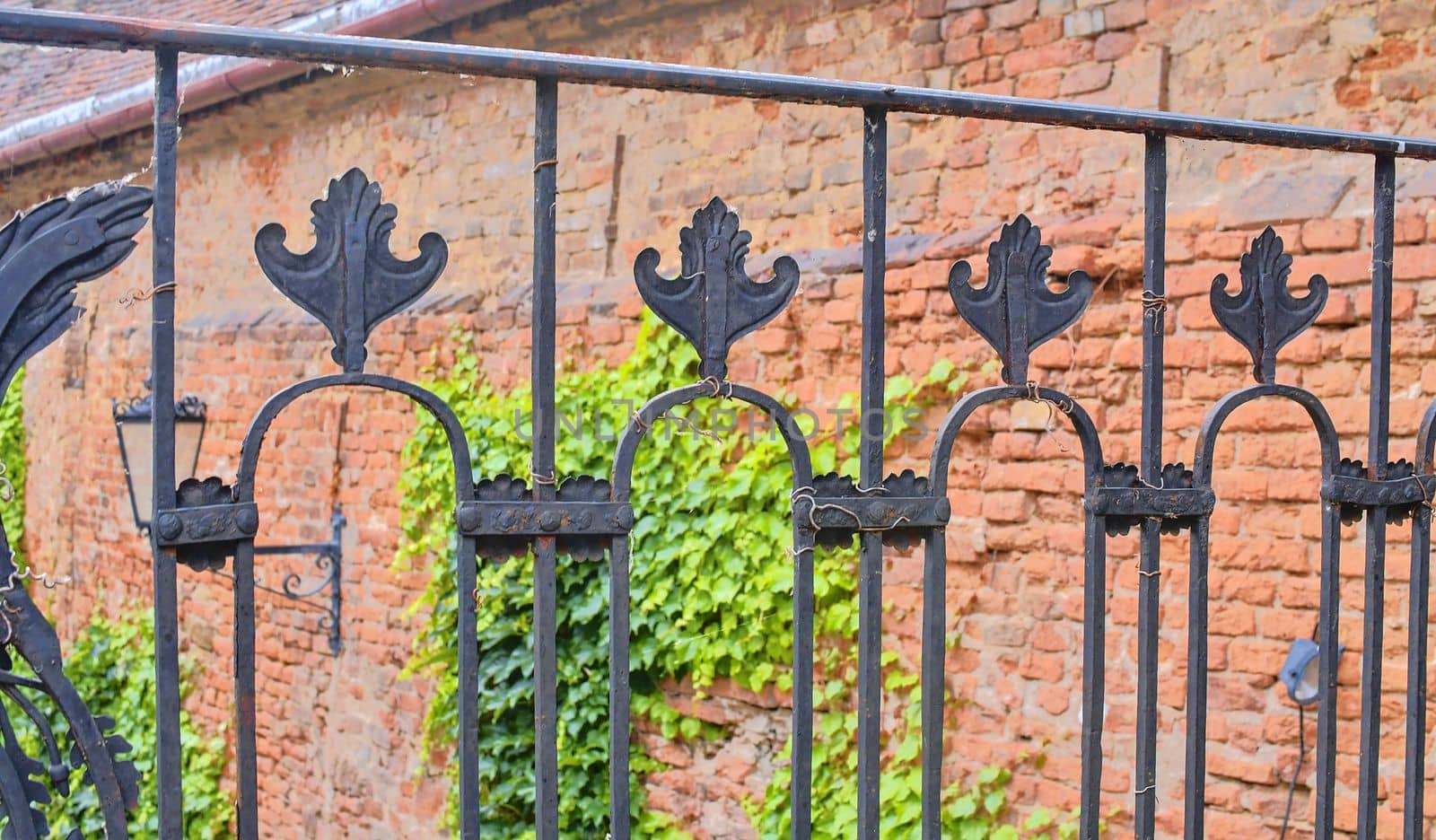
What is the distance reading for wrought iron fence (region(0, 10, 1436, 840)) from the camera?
3.38ft

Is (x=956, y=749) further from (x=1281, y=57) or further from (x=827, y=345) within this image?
(x=1281, y=57)

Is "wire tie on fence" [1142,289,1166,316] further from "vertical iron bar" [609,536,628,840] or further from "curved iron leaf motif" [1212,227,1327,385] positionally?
"vertical iron bar" [609,536,628,840]

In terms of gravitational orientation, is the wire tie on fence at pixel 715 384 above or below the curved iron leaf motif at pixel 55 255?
below

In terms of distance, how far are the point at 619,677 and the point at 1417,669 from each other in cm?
117

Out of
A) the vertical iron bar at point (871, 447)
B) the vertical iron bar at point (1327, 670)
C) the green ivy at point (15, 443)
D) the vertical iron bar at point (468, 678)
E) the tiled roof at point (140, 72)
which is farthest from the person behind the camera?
the green ivy at point (15, 443)

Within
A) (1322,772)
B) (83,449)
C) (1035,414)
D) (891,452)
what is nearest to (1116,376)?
(1035,414)

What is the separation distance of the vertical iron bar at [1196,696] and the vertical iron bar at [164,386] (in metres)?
1.13

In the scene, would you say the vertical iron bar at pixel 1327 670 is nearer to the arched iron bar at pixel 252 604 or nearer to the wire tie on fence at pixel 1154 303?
the wire tie on fence at pixel 1154 303

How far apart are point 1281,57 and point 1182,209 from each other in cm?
51

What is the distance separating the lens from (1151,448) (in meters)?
1.41

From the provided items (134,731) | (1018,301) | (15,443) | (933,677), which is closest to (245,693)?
(933,677)

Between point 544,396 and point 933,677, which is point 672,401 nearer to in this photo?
point 544,396

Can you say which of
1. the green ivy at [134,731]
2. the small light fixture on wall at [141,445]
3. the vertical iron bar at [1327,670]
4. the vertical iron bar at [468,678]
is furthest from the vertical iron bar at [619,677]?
the green ivy at [134,731]

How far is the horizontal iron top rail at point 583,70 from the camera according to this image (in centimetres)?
102
